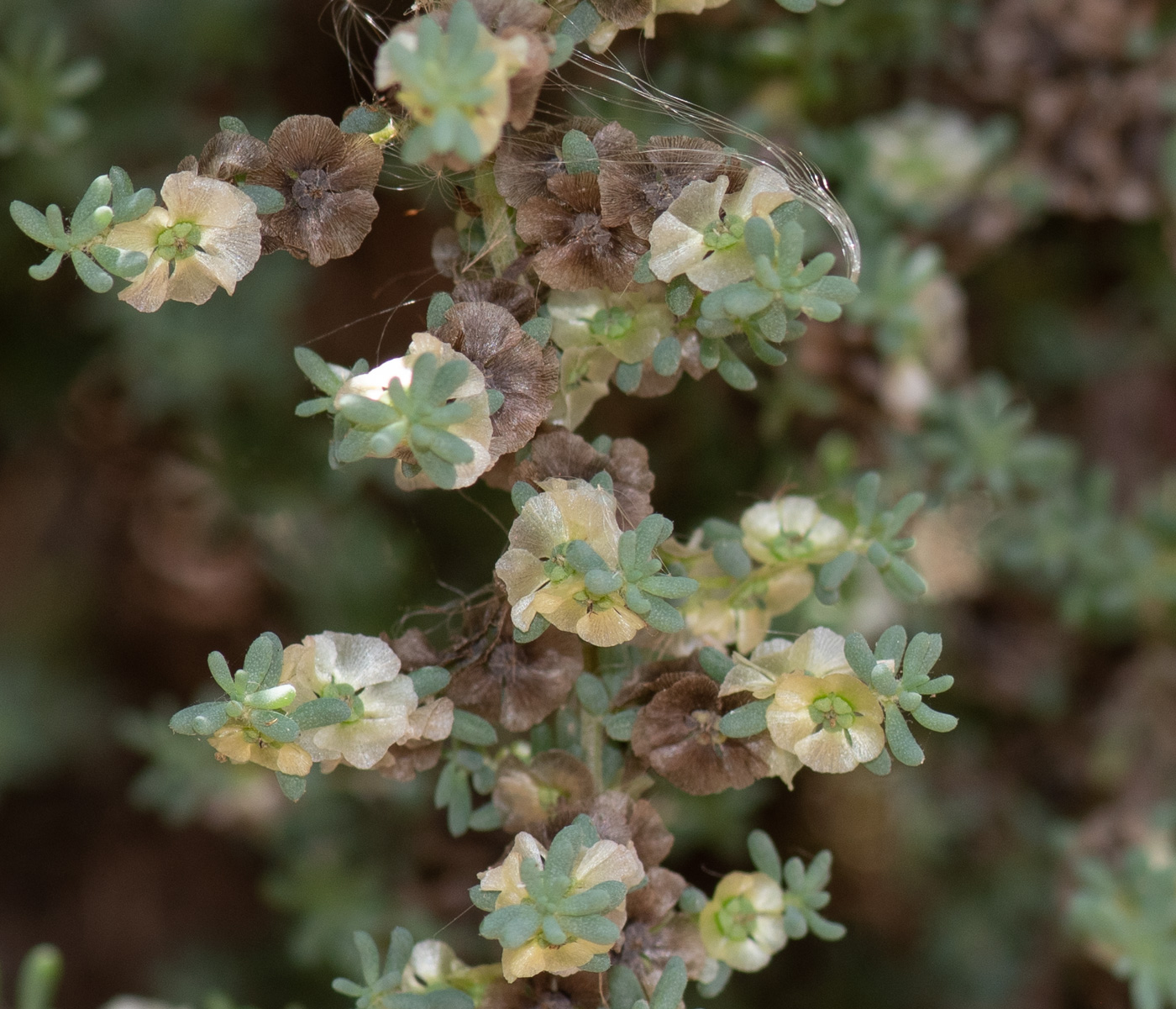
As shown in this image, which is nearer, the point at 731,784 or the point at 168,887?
the point at 731,784

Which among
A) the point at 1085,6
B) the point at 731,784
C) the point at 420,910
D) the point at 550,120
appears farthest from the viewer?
the point at 1085,6

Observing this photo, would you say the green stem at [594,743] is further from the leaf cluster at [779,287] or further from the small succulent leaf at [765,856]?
the leaf cluster at [779,287]

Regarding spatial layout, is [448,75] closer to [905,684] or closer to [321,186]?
[321,186]

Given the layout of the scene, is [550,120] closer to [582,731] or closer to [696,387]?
[696,387]

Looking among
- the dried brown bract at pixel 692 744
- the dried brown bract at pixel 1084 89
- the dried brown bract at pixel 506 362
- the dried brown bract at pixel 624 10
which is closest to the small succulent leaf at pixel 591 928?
the dried brown bract at pixel 692 744

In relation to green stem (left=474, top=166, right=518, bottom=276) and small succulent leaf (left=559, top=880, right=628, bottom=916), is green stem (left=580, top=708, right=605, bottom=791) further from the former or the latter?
green stem (left=474, top=166, right=518, bottom=276)

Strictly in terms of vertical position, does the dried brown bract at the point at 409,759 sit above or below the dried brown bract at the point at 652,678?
below

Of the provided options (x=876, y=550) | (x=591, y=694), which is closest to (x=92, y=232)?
(x=591, y=694)

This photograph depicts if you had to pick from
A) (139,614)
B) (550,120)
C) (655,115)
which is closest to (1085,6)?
(655,115)
